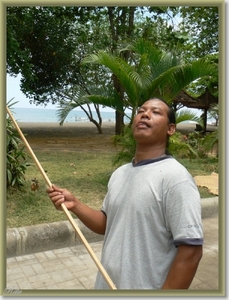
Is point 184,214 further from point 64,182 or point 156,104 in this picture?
point 64,182

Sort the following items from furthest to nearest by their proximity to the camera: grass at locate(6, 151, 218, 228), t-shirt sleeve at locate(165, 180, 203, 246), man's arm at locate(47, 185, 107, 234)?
grass at locate(6, 151, 218, 228) < man's arm at locate(47, 185, 107, 234) < t-shirt sleeve at locate(165, 180, 203, 246)

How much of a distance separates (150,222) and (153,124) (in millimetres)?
402

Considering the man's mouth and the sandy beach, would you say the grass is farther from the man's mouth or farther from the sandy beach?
the man's mouth

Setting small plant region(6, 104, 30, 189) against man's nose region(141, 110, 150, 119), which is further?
small plant region(6, 104, 30, 189)

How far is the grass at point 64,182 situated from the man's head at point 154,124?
256cm

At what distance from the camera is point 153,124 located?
4.28ft

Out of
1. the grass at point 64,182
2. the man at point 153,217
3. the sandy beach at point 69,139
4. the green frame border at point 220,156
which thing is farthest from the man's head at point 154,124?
the sandy beach at point 69,139

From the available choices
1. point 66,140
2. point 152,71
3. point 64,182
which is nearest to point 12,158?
point 64,182

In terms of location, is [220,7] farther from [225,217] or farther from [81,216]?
[81,216]

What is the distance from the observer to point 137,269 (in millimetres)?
1229

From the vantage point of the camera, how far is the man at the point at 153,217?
109 cm

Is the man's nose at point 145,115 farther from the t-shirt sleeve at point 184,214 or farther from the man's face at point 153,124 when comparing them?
the t-shirt sleeve at point 184,214

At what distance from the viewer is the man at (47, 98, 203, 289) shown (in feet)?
3.58

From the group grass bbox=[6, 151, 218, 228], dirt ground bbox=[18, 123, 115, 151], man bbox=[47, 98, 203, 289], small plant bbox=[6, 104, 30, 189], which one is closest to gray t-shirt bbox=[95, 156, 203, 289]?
man bbox=[47, 98, 203, 289]
